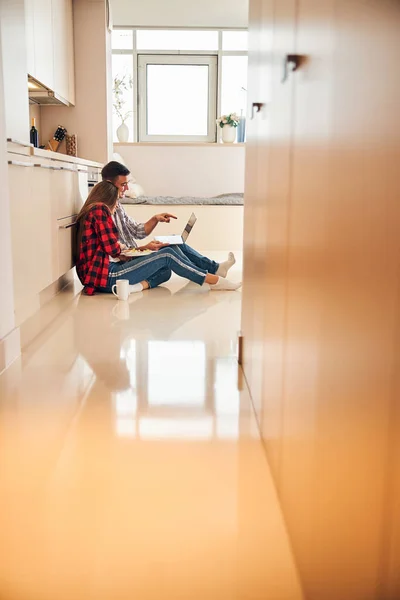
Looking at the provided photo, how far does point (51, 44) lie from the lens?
16.4 feet

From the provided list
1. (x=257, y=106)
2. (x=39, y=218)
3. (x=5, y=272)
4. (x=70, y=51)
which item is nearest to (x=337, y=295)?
(x=257, y=106)

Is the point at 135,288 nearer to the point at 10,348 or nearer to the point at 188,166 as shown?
the point at 10,348

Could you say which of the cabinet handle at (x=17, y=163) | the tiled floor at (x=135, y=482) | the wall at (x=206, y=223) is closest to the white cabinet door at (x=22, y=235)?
the cabinet handle at (x=17, y=163)

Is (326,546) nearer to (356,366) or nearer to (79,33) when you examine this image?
(356,366)

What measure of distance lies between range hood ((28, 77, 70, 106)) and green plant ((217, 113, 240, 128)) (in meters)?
2.39

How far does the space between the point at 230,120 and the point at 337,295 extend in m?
6.98

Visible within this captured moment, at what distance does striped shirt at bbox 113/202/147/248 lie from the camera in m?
4.83

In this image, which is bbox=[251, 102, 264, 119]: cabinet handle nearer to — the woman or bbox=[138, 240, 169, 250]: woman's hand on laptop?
the woman

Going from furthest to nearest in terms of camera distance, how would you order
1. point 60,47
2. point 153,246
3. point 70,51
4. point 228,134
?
point 228,134 → point 70,51 → point 60,47 → point 153,246

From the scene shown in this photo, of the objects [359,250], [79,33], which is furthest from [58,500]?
[79,33]

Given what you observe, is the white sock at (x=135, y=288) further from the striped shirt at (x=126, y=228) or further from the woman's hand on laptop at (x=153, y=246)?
the striped shirt at (x=126, y=228)

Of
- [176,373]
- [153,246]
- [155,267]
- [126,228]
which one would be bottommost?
[176,373]

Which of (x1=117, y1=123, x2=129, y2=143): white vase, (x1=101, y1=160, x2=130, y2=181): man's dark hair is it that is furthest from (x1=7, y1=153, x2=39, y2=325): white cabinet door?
(x1=117, y1=123, x2=129, y2=143): white vase

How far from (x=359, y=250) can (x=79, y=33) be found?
5750 mm
